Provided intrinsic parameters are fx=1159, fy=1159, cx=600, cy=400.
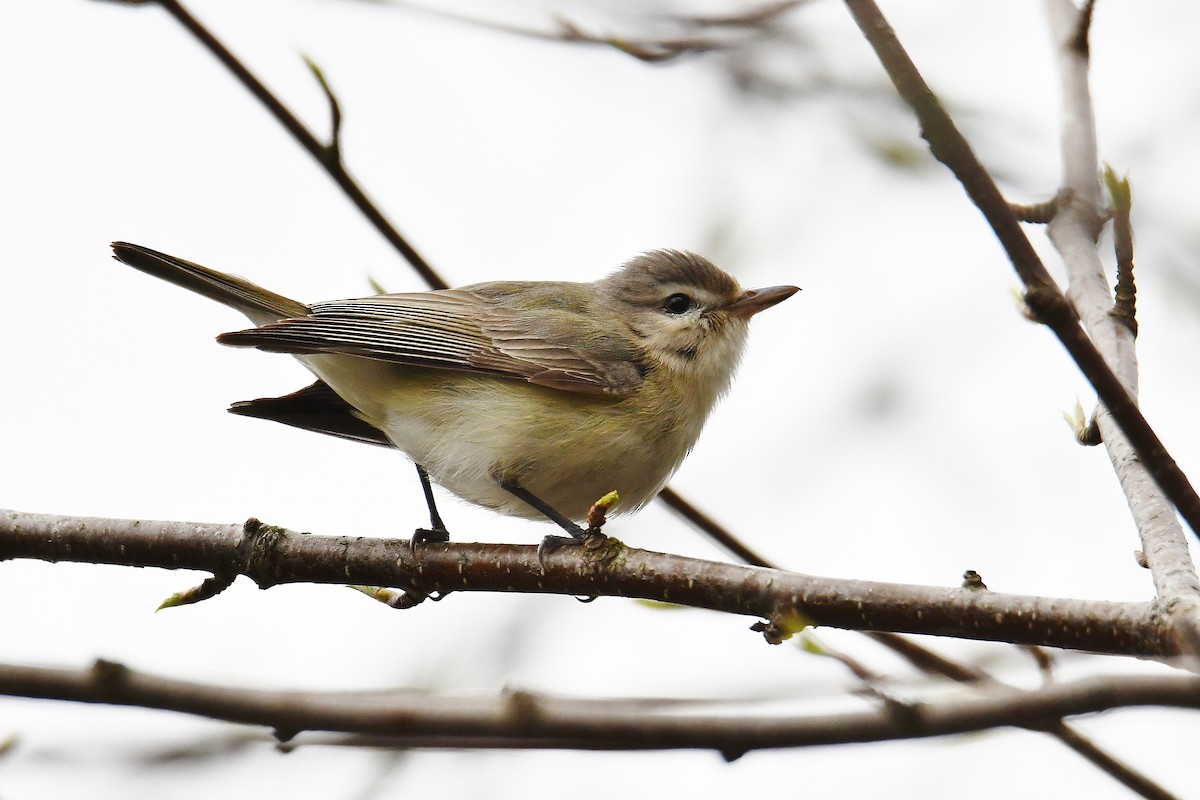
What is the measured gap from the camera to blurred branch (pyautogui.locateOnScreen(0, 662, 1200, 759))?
1610mm

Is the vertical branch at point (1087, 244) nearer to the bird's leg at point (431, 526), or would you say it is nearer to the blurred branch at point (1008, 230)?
the blurred branch at point (1008, 230)

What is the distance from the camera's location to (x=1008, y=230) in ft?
5.73

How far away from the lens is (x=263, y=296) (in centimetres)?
463

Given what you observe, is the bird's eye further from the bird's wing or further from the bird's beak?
the bird's wing

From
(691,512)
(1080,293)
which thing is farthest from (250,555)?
(1080,293)

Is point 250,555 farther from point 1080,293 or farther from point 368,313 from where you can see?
point 1080,293

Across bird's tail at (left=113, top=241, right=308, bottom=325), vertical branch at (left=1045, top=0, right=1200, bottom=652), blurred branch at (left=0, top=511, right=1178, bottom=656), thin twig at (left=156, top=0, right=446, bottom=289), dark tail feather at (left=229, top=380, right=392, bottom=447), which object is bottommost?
blurred branch at (left=0, top=511, right=1178, bottom=656)

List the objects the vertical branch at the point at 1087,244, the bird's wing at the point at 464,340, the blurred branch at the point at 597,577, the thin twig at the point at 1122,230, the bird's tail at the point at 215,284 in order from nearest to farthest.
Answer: the thin twig at the point at 1122,230
the blurred branch at the point at 597,577
the vertical branch at the point at 1087,244
the bird's tail at the point at 215,284
the bird's wing at the point at 464,340

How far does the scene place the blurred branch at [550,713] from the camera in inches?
63.4

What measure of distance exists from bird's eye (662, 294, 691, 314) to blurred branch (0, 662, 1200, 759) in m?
3.55

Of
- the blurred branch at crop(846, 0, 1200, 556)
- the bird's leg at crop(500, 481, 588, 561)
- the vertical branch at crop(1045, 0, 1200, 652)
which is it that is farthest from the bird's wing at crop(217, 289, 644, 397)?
the blurred branch at crop(846, 0, 1200, 556)

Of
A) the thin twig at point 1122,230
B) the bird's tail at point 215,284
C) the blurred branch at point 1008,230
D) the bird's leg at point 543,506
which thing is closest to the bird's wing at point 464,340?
the bird's tail at point 215,284

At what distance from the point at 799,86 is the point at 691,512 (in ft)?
6.26

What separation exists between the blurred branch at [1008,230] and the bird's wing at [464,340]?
2681 millimetres
